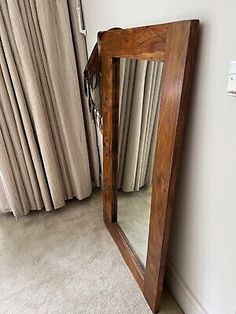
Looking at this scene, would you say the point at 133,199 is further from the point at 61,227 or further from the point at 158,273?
the point at 61,227

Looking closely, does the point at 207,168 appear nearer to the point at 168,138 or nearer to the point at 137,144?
the point at 168,138

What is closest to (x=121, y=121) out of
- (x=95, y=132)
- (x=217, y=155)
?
(x=95, y=132)

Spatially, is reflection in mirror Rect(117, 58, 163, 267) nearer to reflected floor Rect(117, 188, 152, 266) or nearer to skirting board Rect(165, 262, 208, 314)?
reflected floor Rect(117, 188, 152, 266)

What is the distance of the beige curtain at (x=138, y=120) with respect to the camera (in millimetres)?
1219

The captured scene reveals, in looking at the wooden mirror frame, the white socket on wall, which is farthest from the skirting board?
the white socket on wall

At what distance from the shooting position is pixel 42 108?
1.84 meters

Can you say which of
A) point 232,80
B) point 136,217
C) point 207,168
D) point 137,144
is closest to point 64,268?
point 136,217

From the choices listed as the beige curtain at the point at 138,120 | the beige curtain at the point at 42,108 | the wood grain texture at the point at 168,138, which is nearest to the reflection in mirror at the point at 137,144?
the beige curtain at the point at 138,120

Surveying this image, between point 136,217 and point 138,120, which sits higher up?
point 138,120

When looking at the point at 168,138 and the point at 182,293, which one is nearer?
the point at 168,138

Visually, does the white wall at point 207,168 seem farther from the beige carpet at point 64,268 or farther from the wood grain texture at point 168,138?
the beige carpet at point 64,268

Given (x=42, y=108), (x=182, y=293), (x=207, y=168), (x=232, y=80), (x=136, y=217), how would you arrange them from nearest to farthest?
(x=232, y=80) < (x=207, y=168) < (x=182, y=293) < (x=136, y=217) < (x=42, y=108)

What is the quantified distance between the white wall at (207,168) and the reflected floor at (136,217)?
0.17 metres

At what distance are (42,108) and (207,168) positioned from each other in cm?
124
